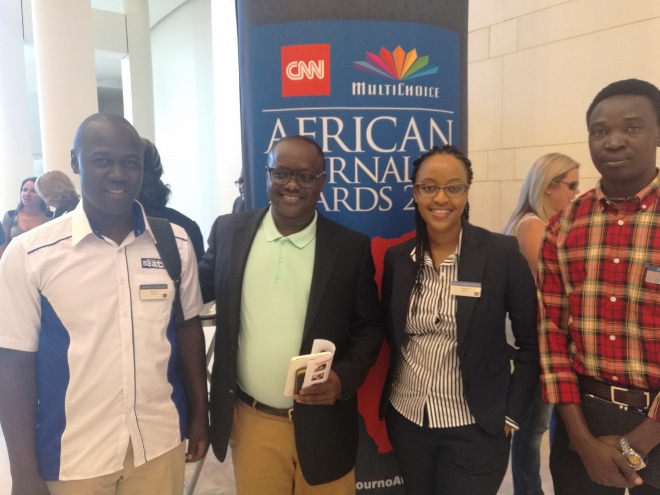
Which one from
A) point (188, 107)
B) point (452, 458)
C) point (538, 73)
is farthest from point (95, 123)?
point (188, 107)

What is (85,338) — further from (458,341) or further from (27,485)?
(458,341)

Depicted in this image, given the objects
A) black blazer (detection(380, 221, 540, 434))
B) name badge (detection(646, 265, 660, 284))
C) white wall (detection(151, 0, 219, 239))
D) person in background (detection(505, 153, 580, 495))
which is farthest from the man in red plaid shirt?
white wall (detection(151, 0, 219, 239))

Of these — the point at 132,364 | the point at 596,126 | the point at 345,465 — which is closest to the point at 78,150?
the point at 132,364

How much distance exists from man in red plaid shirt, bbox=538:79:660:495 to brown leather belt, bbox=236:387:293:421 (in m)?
0.84

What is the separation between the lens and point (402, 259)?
1680 mm

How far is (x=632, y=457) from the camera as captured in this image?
1336 mm

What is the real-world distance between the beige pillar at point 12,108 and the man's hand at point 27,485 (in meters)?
7.06

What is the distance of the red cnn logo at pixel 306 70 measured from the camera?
1965mm

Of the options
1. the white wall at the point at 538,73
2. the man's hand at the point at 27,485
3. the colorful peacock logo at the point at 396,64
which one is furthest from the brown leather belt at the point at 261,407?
the white wall at the point at 538,73

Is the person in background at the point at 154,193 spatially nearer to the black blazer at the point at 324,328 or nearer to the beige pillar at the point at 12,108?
the black blazer at the point at 324,328

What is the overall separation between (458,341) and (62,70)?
589 cm

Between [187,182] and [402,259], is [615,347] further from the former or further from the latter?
[187,182]

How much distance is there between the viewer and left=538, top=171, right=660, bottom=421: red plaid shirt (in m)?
1.34

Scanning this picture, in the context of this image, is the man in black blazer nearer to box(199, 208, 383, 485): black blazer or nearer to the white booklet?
box(199, 208, 383, 485): black blazer
